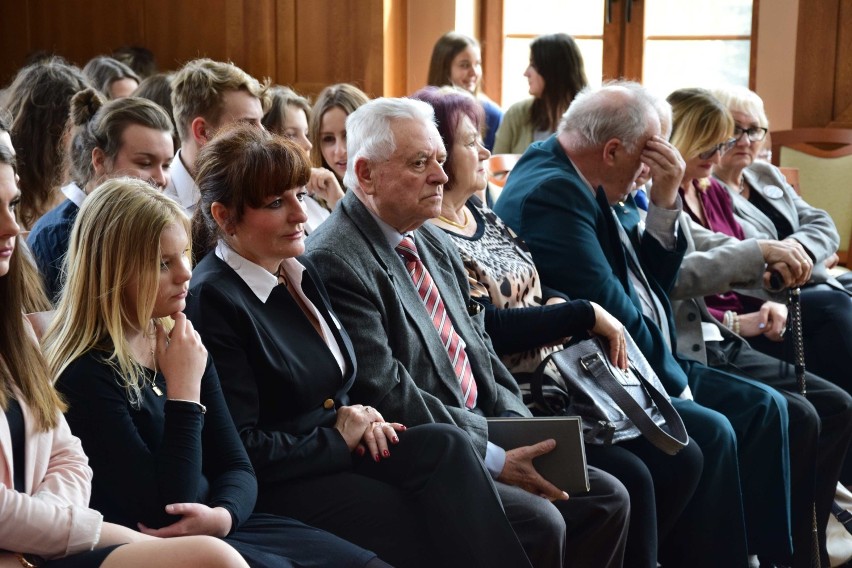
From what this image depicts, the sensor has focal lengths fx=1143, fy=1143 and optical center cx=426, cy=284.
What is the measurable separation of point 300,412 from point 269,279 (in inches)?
10.5

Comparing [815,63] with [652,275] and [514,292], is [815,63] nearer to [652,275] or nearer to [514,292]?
[652,275]

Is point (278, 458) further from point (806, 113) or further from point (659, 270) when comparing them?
point (806, 113)

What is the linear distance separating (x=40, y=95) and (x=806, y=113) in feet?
14.6

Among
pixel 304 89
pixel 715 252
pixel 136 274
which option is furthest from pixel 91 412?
pixel 304 89

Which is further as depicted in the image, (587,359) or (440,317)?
(587,359)

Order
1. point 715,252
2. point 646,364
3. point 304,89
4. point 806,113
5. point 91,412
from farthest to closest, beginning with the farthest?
point 304,89 → point 806,113 → point 715,252 → point 646,364 → point 91,412

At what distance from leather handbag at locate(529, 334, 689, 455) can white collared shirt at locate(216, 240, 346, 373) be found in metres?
0.67

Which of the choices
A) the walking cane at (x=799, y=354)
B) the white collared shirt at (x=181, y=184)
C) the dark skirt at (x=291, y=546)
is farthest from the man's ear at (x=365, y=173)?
the walking cane at (x=799, y=354)

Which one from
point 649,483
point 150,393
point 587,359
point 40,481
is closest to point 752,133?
point 587,359

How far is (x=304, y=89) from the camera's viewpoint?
694 centimetres

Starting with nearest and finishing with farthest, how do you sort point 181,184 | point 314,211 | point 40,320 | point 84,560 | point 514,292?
point 84,560
point 40,320
point 514,292
point 181,184
point 314,211

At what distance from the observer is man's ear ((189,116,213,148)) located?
124 inches

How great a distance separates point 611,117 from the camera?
324cm

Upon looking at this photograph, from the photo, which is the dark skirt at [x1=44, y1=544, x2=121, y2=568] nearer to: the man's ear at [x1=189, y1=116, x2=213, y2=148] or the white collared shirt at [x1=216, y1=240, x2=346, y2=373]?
the white collared shirt at [x1=216, y1=240, x2=346, y2=373]
